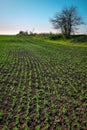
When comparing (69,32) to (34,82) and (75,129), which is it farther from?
(75,129)

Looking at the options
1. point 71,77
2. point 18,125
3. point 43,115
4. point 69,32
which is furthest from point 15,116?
point 69,32

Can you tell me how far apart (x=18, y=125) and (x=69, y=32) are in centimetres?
6414

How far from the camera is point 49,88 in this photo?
10539 mm

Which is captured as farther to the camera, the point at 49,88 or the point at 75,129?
the point at 49,88

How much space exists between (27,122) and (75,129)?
6.02ft

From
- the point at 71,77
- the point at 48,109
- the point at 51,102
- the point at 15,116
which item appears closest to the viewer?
the point at 15,116

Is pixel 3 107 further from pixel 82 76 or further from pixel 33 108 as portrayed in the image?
pixel 82 76

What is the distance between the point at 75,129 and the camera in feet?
21.1

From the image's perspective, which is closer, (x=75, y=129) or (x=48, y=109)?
(x=75, y=129)

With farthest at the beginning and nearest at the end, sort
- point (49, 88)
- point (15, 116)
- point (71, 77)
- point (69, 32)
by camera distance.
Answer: point (69, 32) < point (71, 77) < point (49, 88) < point (15, 116)

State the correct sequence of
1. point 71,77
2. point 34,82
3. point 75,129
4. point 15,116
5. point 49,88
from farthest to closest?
point 71,77 < point 34,82 < point 49,88 < point 15,116 < point 75,129

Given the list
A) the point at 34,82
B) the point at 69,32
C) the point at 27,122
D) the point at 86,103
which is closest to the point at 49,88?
the point at 34,82

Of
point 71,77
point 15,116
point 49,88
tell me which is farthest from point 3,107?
point 71,77

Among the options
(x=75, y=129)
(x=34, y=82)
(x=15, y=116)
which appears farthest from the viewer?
(x=34, y=82)
